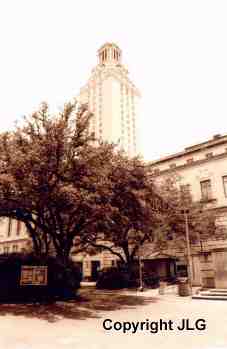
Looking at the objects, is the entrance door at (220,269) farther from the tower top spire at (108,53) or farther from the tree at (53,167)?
the tower top spire at (108,53)

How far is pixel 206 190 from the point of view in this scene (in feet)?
107

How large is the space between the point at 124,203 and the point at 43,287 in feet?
25.9

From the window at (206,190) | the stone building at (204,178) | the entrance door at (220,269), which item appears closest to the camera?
the entrance door at (220,269)

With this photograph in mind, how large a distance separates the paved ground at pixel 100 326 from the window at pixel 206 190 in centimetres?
1613

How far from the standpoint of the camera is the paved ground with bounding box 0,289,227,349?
925 cm

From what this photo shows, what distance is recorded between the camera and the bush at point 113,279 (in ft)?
95.2

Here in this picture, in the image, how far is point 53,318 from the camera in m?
13.2

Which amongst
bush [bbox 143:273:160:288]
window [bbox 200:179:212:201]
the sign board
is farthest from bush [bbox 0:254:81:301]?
window [bbox 200:179:212:201]

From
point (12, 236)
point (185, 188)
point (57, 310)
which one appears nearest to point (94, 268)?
point (185, 188)

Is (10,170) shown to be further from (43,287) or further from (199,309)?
(199,309)

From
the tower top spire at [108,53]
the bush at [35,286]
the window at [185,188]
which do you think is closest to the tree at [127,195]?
the bush at [35,286]

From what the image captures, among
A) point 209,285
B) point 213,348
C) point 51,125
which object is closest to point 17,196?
point 51,125

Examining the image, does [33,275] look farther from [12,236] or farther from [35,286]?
[12,236]

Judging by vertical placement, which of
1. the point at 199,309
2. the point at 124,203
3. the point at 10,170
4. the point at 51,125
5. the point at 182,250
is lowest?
the point at 199,309
